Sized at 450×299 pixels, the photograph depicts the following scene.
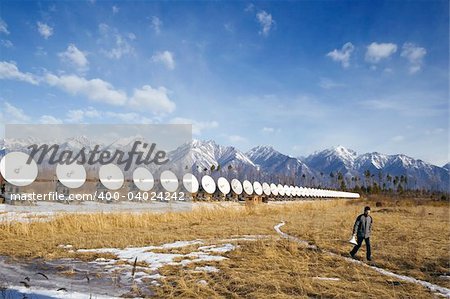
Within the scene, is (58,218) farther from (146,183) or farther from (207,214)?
(146,183)

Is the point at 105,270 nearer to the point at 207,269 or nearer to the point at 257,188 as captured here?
the point at 207,269

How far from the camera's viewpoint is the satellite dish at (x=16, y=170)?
26.0 m

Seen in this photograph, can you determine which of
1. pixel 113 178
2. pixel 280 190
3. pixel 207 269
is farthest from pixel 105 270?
pixel 280 190

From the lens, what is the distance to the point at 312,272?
9781mm

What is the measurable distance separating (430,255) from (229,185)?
30343 mm

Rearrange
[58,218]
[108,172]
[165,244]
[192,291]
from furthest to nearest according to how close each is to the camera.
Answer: [108,172] → [58,218] → [165,244] → [192,291]

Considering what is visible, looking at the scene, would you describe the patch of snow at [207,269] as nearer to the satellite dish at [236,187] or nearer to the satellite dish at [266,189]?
the satellite dish at [236,187]

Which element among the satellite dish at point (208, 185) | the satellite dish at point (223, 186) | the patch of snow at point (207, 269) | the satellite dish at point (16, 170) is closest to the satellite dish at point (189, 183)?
the satellite dish at point (208, 185)

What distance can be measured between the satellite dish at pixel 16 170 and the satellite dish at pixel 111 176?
5.79 meters

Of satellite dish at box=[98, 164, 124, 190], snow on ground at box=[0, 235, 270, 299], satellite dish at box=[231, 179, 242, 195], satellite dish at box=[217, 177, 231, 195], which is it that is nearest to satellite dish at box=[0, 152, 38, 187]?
satellite dish at box=[98, 164, 124, 190]

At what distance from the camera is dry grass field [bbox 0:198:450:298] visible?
26.7ft

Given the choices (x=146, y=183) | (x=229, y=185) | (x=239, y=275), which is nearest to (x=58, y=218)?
Result: (x=239, y=275)

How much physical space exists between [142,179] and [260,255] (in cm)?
2342

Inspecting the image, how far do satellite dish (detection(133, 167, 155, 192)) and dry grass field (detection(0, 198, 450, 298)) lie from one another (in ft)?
40.8
